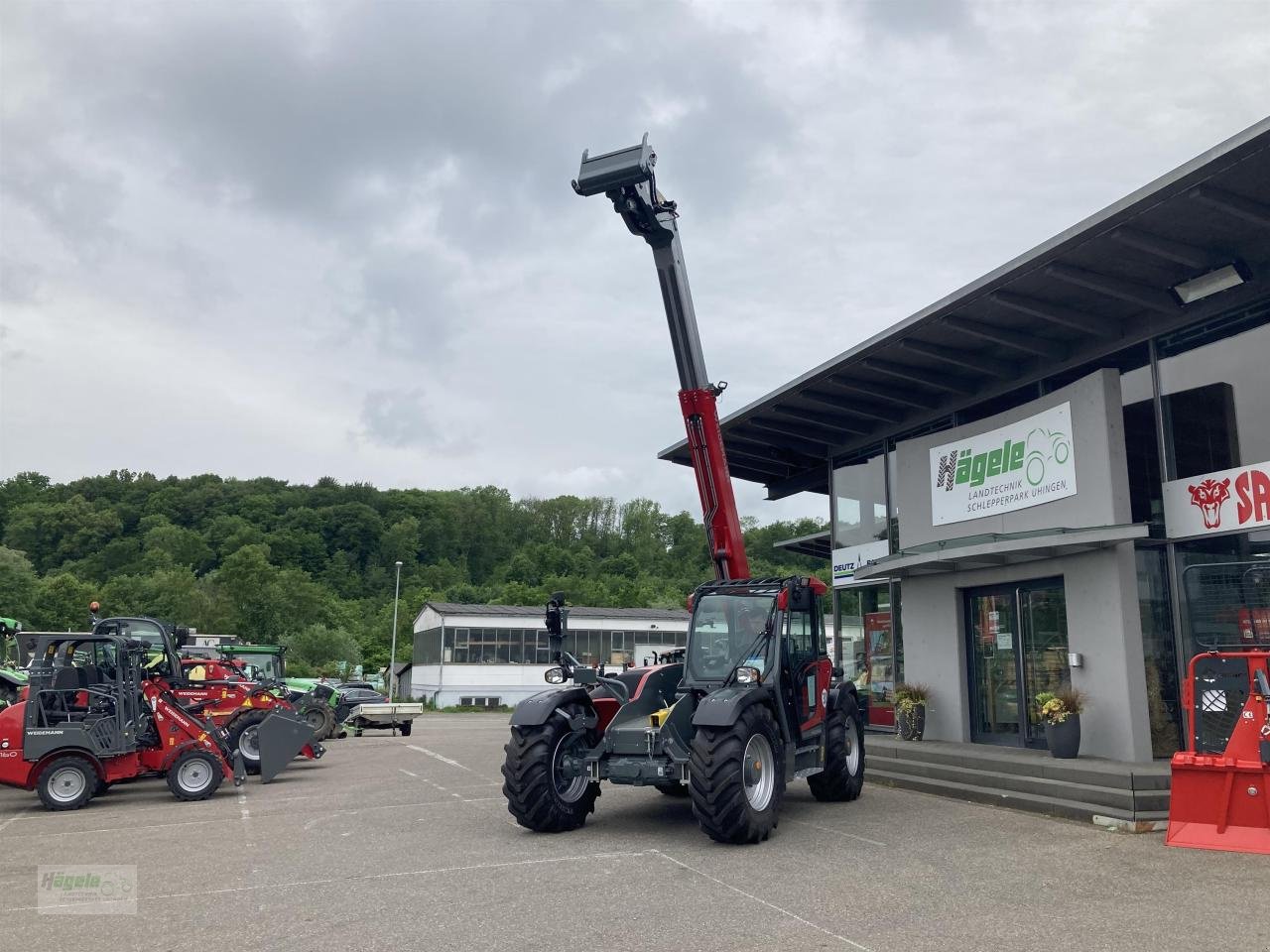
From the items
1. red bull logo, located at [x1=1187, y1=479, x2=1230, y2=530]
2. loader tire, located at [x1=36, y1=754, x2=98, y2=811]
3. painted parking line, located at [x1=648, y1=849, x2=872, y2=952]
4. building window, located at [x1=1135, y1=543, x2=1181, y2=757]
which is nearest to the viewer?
painted parking line, located at [x1=648, y1=849, x2=872, y2=952]

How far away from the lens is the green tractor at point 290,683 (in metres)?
16.1

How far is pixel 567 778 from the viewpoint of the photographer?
339 inches

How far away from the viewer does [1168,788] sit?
8734mm

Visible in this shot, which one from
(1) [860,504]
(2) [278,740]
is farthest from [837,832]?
(1) [860,504]

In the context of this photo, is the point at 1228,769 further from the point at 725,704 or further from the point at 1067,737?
the point at 725,704

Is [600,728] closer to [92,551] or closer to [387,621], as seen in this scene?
[387,621]

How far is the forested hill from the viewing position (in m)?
53.2

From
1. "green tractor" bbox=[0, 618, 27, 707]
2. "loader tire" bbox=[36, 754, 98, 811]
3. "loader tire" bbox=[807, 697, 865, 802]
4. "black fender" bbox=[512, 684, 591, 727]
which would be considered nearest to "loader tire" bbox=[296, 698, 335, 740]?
"green tractor" bbox=[0, 618, 27, 707]

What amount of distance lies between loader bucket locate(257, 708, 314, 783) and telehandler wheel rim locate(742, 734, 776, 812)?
7.49m

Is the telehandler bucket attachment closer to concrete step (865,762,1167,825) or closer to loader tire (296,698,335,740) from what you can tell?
concrete step (865,762,1167,825)

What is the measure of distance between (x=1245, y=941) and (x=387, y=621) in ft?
216

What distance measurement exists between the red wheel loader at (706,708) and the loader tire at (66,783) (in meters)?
5.36

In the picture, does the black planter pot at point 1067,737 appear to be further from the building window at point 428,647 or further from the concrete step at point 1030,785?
the building window at point 428,647

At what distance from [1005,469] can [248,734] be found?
11.6 m
